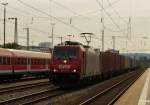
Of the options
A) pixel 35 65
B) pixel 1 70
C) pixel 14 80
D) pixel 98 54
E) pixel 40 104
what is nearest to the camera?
pixel 40 104

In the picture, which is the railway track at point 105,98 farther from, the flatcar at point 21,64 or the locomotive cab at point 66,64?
the flatcar at point 21,64

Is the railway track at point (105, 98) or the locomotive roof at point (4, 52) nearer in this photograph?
the railway track at point (105, 98)

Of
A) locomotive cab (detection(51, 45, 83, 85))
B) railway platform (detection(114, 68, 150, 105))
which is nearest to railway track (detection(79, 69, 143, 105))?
railway platform (detection(114, 68, 150, 105))

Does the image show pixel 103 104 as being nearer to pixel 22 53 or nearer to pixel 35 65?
pixel 22 53

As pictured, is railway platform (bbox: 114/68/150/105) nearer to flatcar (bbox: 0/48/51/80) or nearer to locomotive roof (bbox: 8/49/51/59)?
flatcar (bbox: 0/48/51/80)

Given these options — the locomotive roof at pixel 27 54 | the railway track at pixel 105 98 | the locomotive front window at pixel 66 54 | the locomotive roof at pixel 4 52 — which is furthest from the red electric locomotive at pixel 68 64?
the locomotive roof at pixel 27 54

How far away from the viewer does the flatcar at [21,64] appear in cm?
3738

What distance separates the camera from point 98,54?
39375mm

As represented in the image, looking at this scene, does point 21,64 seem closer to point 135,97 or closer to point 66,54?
point 66,54

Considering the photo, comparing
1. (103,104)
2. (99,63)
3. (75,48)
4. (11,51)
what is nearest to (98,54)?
(99,63)

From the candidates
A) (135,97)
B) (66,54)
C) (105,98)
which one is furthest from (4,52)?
(135,97)

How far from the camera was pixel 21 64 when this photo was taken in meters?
42.5

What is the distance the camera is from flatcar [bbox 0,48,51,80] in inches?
1471

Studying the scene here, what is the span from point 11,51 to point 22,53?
364cm
